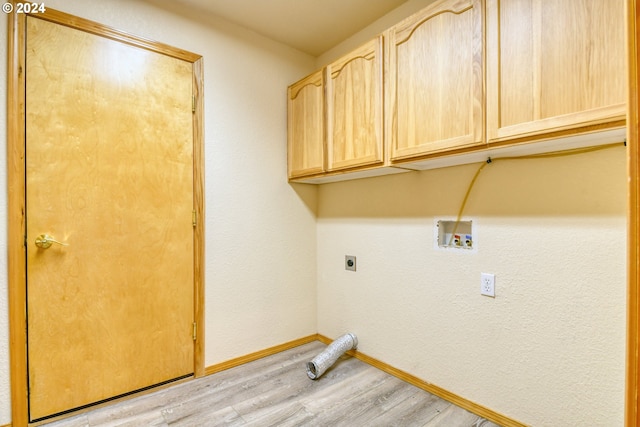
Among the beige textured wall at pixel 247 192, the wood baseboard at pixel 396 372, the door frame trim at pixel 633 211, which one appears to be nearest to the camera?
the door frame trim at pixel 633 211

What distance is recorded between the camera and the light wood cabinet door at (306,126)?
2.25 m

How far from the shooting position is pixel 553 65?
3.98ft

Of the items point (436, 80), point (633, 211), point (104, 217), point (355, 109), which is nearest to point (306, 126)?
point (355, 109)

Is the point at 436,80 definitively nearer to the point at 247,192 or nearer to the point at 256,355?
the point at 247,192

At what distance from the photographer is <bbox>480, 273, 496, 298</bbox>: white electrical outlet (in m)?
→ 1.67

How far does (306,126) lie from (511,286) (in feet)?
5.45

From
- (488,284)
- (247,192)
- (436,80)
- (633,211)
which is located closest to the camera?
(633,211)

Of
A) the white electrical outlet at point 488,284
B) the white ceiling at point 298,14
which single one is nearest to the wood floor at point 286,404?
the white electrical outlet at point 488,284

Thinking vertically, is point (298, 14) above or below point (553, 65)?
above

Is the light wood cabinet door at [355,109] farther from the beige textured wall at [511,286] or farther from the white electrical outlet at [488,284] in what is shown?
the white electrical outlet at [488,284]

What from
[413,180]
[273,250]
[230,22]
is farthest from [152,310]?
[230,22]

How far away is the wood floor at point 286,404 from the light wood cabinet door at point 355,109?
55.1 inches

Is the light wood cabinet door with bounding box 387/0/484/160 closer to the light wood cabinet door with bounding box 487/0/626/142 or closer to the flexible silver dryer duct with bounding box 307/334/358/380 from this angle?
the light wood cabinet door with bounding box 487/0/626/142

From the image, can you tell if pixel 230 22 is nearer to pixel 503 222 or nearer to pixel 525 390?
pixel 503 222
